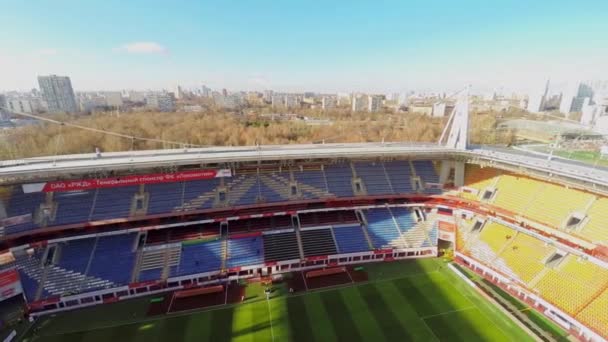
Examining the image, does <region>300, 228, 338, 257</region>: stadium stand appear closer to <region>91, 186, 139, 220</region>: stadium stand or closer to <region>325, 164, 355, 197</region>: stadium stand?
<region>325, 164, 355, 197</region>: stadium stand

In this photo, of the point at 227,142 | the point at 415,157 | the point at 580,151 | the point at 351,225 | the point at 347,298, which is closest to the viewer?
the point at 347,298

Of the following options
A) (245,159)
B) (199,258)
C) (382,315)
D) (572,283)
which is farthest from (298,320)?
(572,283)

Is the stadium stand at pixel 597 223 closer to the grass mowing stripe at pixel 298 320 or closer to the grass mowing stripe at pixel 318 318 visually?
the grass mowing stripe at pixel 318 318

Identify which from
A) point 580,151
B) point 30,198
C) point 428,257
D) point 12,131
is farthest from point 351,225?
point 12,131

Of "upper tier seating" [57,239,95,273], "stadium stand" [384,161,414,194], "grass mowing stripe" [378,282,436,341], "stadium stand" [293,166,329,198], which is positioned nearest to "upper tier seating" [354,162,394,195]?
"stadium stand" [384,161,414,194]

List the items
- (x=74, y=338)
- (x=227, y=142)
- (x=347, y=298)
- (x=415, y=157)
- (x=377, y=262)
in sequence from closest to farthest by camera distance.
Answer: (x=74, y=338)
(x=347, y=298)
(x=377, y=262)
(x=415, y=157)
(x=227, y=142)

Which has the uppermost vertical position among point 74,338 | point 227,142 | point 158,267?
point 227,142

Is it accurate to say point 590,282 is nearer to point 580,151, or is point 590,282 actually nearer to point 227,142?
point 580,151
